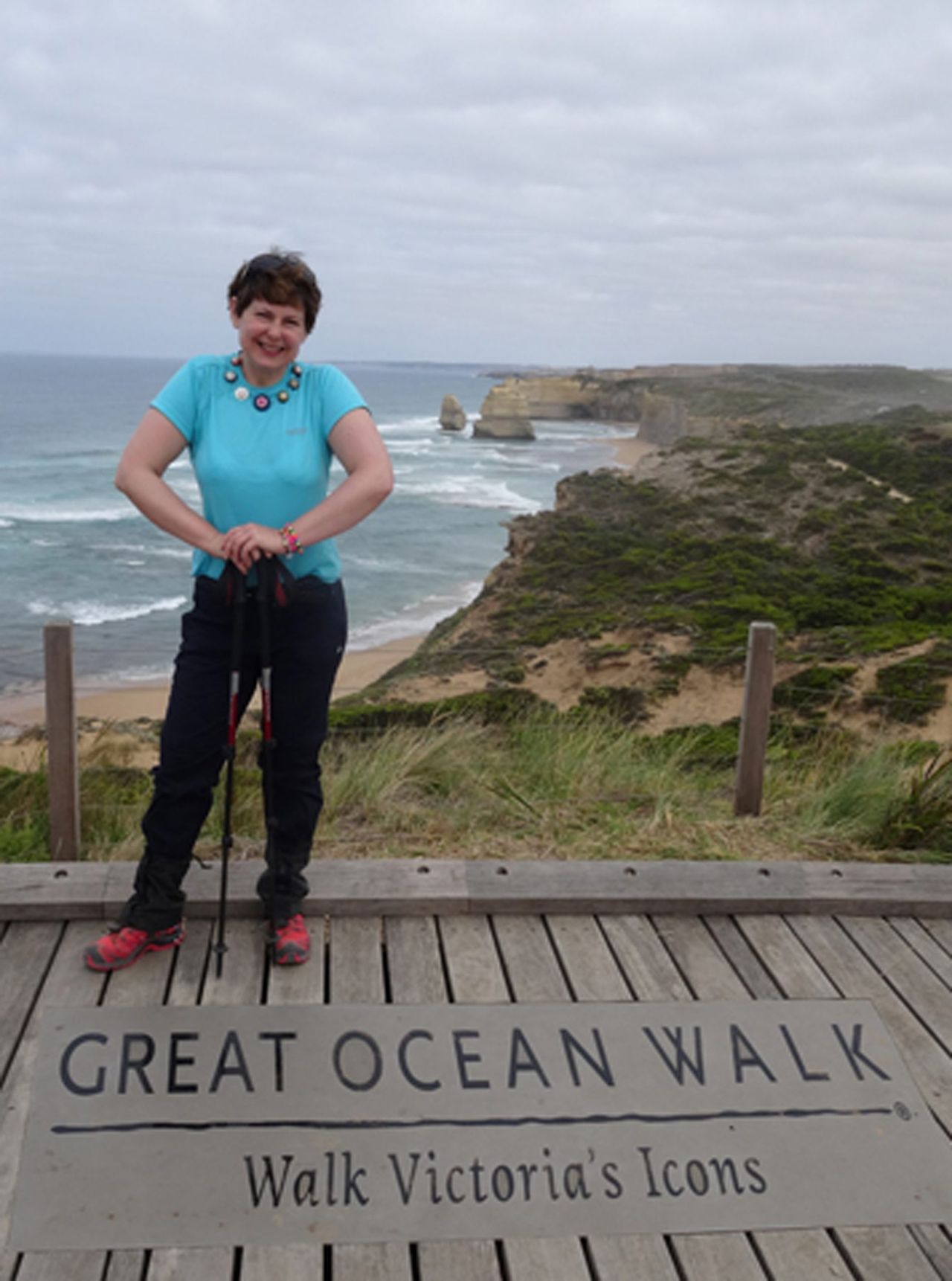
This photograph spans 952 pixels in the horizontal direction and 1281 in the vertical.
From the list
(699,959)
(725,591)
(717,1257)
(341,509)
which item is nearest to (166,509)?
(341,509)

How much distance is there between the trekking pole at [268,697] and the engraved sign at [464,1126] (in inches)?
17.2

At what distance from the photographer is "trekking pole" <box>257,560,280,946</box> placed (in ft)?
8.63

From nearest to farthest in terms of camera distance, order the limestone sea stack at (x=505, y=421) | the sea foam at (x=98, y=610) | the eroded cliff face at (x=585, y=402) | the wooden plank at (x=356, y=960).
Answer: the wooden plank at (x=356, y=960), the sea foam at (x=98, y=610), the eroded cliff face at (x=585, y=402), the limestone sea stack at (x=505, y=421)

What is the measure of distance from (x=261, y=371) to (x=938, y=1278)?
224cm

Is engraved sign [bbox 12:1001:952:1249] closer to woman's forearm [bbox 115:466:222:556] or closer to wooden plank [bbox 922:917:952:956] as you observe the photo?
wooden plank [bbox 922:917:952:956]

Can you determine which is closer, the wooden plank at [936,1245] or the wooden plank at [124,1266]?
the wooden plank at [124,1266]

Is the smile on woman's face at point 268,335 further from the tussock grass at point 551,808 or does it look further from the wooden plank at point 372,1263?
the wooden plank at point 372,1263

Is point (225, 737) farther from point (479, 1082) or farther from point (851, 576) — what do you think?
point (851, 576)

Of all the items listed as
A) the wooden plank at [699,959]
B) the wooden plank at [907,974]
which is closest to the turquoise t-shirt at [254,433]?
the wooden plank at [699,959]

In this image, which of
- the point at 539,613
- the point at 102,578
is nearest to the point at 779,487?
the point at 539,613

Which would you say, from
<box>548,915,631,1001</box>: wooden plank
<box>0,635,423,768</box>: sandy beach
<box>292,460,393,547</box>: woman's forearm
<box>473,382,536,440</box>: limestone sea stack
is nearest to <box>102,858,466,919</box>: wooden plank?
<box>548,915,631,1001</box>: wooden plank

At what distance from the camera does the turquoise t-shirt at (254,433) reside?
2.59 metres

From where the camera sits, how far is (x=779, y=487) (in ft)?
87.6

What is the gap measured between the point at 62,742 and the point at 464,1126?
1840 millimetres
